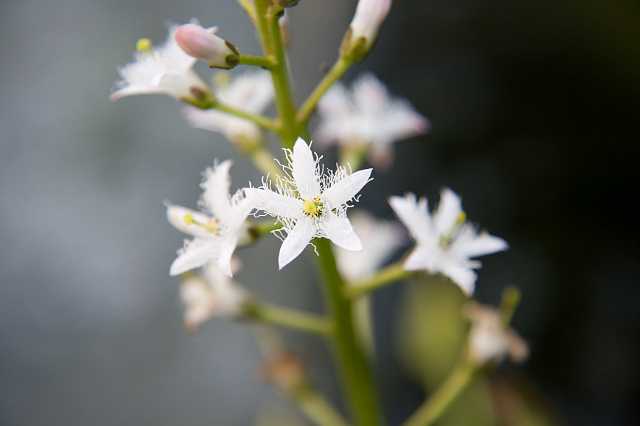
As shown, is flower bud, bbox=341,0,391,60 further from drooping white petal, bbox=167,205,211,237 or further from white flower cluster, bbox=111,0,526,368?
drooping white petal, bbox=167,205,211,237

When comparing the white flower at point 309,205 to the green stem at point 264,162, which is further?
the green stem at point 264,162

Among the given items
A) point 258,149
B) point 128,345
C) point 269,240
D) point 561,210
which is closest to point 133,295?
point 128,345

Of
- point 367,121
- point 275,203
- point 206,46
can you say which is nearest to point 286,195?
point 275,203

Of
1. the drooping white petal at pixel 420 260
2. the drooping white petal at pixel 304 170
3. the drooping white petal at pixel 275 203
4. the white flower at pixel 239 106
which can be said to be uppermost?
the white flower at pixel 239 106

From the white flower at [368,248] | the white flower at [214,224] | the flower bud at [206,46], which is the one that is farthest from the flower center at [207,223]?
the white flower at [368,248]

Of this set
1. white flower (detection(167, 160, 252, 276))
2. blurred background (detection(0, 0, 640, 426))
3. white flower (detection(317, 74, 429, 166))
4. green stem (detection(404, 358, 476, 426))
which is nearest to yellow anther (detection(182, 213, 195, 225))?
white flower (detection(167, 160, 252, 276))

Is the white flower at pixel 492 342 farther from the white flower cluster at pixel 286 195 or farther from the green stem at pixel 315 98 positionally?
the green stem at pixel 315 98

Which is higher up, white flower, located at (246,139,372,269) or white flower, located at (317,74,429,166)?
white flower, located at (317,74,429,166)
